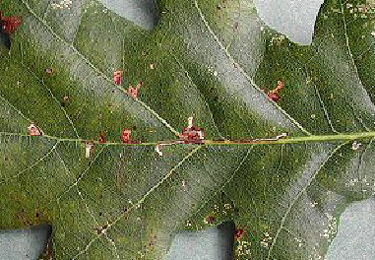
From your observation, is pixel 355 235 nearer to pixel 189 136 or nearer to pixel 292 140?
pixel 292 140

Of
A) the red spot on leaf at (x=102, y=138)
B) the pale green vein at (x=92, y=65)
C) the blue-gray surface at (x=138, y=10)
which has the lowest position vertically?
the red spot on leaf at (x=102, y=138)

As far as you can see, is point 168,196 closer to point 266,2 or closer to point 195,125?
point 195,125

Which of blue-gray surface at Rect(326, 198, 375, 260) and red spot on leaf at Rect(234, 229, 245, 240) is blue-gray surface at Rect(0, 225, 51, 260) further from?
blue-gray surface at Rect(326, 198, 375, 260)

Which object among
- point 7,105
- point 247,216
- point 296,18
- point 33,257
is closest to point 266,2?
point 296,18

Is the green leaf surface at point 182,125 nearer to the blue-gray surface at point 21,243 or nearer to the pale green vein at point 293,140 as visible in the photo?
the pale green vein at point 293,140

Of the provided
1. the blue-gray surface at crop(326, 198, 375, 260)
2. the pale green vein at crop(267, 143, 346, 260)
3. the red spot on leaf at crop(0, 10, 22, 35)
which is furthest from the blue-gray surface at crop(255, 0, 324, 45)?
the red spot on leaf at crop(0, 10, 22, 35)

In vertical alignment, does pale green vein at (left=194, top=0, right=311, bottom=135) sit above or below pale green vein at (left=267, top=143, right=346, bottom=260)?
above

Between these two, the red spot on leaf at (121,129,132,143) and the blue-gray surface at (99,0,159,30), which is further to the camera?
the blue-gray surface at (99,0,159,30)

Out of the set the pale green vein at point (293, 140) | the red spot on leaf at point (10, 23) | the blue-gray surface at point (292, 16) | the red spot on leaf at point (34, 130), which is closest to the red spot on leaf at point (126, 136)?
the pale green vein at point (293, 140)
